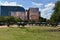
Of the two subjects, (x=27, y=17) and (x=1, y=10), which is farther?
(x=1, y=10)

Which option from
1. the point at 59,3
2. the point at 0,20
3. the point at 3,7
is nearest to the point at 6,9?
the point at 3,7

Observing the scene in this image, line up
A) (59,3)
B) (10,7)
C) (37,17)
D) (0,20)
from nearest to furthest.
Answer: (59,3) → (0,20) → (37,17) → (10,7)

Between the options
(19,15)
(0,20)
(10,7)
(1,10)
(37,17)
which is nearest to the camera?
(0,20)

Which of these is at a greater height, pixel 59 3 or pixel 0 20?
pixel 59 3

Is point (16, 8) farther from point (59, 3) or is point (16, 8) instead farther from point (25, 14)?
point (59, 3)

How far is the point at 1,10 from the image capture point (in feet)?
597

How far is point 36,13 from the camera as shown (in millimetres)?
148750

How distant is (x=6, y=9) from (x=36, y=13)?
5314 centimetres

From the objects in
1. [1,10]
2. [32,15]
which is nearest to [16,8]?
[1,10]

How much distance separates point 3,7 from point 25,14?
38.1 m

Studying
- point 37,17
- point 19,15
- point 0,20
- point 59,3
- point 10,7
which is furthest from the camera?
point 10,7

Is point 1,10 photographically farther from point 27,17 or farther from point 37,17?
point 37,17

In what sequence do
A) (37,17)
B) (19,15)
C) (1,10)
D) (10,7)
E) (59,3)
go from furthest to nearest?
(10,7), (1,10), (19,15), (37,17), (59,3)

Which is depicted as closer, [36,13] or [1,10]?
[36,13]
